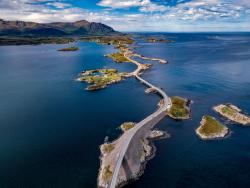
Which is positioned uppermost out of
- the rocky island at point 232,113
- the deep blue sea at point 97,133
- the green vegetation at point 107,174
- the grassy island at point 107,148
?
the rocky island at point 232,113

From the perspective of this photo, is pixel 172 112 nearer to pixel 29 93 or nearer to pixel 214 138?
pixel 214 138

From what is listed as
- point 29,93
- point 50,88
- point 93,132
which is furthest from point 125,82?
point 93,132

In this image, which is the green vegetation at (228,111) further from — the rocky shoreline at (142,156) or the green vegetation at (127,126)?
the green vegetation at (127,126)

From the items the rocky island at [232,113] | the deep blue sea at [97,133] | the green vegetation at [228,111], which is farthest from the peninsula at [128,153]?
the green vegetation at [228,111]

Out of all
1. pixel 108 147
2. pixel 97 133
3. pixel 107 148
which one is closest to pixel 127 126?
pixel 97 133

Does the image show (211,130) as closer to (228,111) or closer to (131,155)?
(228,111)

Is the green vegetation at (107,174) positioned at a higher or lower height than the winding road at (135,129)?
lower
